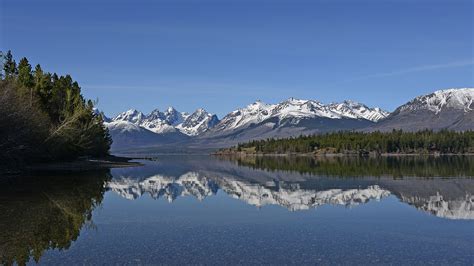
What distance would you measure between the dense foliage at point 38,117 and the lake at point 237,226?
16.1 metres

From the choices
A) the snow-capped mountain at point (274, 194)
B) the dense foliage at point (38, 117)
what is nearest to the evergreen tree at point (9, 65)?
the dense foliage at point (38, 117)

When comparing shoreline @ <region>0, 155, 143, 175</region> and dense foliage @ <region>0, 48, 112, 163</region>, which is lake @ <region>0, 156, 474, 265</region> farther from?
shoreline @ <region>0, 155, 143, 175</region>

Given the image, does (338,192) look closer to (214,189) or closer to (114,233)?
(214,189)

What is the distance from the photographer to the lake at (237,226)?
29.8 m

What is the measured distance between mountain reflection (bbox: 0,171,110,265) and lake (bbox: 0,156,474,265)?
0.08m

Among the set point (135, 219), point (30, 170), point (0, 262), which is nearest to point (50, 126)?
point (30, 170)

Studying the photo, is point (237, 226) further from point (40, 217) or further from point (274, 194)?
point (274, 194)

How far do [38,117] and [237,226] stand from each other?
69332 mm

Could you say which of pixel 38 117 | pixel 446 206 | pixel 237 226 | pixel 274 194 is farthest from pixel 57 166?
pixel 446 206

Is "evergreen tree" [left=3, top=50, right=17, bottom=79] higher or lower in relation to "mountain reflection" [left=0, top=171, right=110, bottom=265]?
higher

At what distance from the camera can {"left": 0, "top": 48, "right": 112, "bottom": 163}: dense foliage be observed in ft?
266

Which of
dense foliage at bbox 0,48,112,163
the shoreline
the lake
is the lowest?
the lake

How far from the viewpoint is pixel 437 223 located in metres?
41.9

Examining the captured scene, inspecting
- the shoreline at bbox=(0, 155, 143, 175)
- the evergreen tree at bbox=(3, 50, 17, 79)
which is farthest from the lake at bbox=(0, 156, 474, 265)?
the evergreen tree at bbox=(3, 50, 17, 79)
